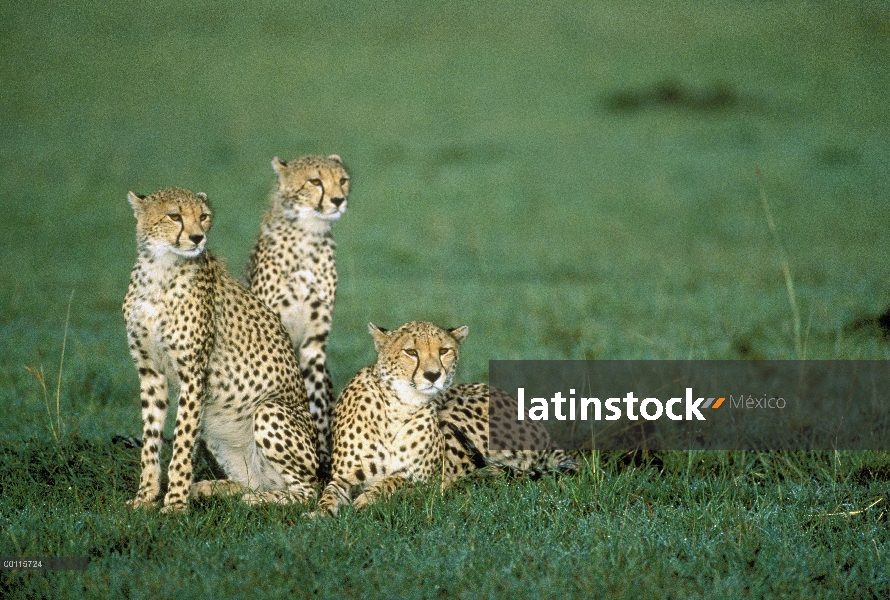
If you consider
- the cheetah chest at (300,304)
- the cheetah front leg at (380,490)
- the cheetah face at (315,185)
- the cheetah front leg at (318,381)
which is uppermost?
the cheetah face at (315,185)

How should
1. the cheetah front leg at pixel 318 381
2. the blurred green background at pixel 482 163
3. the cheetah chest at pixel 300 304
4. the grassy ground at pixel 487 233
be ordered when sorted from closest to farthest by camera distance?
the grassy ground at pixel 487 233 < the cheetah front leg at pixel 318 381 < the cheetah chest at pixel 300 304 < the blurred green background at pixel 482 163

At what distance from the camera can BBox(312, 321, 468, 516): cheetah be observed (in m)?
4.77

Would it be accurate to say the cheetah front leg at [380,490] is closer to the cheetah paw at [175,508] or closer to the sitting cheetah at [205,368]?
the sitting cheetah at [205,368]

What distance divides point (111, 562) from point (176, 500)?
608 millimetres

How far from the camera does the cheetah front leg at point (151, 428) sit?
4801mm

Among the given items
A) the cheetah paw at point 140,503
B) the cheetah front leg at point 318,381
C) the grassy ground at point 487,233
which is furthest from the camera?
the cheetah front leg at point 318,381

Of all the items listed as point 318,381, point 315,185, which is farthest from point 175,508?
point 315,185

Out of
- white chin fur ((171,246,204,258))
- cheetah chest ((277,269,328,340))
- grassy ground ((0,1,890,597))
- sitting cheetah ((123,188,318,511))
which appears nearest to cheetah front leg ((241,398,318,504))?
sitting cheetah ((123,188,318,511))

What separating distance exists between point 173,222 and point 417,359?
101 cm

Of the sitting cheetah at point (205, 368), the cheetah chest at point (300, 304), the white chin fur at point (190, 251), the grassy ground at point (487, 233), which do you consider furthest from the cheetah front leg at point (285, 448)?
the cheetah chest at point (300, 304)

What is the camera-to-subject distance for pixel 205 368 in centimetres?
478

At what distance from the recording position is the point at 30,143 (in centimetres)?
1430

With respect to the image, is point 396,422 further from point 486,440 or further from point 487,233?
point 487,233

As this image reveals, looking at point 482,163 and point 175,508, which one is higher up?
point 482,163
